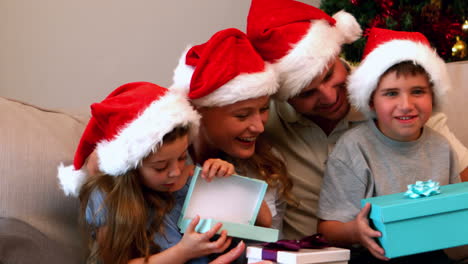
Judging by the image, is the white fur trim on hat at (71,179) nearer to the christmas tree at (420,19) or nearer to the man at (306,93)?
the man at (306,93)

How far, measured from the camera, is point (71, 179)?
129 cm

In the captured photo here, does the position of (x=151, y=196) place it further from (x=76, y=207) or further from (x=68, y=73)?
(x=68, y=73)

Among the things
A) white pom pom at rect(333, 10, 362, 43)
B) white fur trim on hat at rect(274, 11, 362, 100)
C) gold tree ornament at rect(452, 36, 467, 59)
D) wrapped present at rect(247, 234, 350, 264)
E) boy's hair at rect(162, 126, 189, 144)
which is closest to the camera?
wrapped present at rect(247, 234, 350, 264)

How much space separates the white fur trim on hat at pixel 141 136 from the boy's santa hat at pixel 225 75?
168mm

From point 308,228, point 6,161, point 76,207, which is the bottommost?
point 308,228

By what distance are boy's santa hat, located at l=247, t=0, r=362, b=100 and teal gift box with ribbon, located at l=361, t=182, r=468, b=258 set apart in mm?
461

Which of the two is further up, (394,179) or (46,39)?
(46,39)

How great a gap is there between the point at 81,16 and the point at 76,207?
1345 mm

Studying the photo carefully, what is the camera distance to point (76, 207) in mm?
1414

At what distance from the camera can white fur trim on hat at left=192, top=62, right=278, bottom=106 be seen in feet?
4.54

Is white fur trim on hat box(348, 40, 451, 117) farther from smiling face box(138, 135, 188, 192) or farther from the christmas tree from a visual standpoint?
the christmas tree

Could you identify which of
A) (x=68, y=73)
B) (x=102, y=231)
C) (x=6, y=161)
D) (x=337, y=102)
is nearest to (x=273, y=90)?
(x=337, y=102)

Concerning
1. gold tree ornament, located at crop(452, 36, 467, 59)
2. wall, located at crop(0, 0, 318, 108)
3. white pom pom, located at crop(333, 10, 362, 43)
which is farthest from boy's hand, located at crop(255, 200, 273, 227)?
gold tree ornament, located at crop(452, 36, 467, 59)

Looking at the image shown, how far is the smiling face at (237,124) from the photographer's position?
1.42 metres
